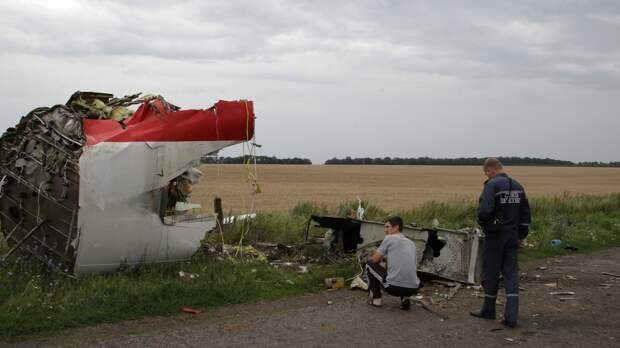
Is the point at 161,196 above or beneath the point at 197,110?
beneath

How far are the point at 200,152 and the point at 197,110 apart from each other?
605mm

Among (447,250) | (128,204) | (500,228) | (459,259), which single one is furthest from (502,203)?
(128,204)

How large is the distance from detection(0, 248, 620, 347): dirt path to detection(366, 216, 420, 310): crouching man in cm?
20

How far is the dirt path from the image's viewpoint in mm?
6211

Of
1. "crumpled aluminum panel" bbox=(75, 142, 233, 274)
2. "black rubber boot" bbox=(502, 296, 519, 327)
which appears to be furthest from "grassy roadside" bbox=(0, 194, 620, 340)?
"black rubber boot" bbox=(502, 296, 519, 327)

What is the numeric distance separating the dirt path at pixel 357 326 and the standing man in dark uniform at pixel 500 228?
0.39 m

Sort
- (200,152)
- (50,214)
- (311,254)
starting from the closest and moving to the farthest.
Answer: (50,214)
(200,152)
(311,254)

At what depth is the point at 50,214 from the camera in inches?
313

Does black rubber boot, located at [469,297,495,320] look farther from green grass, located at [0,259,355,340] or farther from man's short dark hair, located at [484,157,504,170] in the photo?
green grass, located at [0,259,355,340]

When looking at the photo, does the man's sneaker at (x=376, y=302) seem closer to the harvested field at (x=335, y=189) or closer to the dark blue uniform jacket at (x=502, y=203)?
the dark blue uniform jacket at (x=502, y=203)

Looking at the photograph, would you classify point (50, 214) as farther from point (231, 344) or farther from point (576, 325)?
point (576, 325)

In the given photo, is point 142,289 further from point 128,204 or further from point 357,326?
point 357,326

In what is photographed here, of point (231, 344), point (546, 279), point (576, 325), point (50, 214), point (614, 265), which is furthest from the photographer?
point (614, 265)

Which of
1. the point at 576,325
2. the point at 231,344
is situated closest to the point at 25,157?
the point at 231,344
